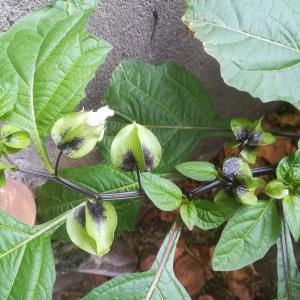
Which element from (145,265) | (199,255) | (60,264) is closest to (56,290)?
(60,264)

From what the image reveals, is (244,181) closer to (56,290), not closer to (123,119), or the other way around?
(123,119)

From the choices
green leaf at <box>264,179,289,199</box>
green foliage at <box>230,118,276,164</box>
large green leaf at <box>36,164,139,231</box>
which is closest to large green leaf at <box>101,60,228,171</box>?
large green leaf at <box>36,164,139,231</box>

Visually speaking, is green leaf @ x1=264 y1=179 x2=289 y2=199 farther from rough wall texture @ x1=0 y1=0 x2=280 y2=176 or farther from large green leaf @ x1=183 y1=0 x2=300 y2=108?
rough wall texture @ x1=0 y1=0 x2=280 y2=176

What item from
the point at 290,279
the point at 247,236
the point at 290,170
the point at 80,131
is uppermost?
the point at 80,131

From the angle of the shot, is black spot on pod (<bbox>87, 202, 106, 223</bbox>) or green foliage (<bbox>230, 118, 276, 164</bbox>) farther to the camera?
green foliage (<bbox>230, 118, 276, 164</bbox>)

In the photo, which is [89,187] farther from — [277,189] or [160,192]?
[277,189]

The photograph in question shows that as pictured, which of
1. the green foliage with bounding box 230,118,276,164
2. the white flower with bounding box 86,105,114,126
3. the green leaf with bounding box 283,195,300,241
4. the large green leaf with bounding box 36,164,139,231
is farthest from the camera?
the large green leaf with bounding box 36,164,139,231

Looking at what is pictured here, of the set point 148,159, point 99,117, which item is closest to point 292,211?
point 148,159
